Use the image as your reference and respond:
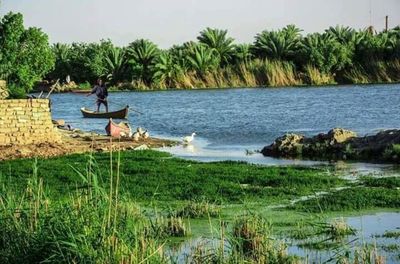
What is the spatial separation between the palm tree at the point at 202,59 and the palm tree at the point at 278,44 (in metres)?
4.87

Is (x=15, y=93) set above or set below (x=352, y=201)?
above

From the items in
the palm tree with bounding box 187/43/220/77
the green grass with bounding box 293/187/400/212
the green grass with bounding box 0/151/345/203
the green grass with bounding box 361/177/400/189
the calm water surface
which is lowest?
the calm water surface

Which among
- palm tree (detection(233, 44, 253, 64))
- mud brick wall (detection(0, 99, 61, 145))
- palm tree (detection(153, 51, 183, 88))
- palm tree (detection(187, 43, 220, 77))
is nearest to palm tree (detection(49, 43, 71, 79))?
palm tree (detection(153, 51, 183, 88))

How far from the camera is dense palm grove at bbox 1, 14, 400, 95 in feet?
259

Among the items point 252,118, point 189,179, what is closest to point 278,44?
point 252,118

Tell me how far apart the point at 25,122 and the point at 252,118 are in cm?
1949

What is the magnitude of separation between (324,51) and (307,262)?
7209 cm

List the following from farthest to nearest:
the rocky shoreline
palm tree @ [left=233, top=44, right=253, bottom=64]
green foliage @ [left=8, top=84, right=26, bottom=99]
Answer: palm tree @ [left=233, top=44, right=253, bottom=64] → green foliage @ [left=8, top=84, right=26, bottom=99] → the rocky shoreline

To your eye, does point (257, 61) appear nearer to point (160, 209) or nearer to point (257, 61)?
point (257, 61)

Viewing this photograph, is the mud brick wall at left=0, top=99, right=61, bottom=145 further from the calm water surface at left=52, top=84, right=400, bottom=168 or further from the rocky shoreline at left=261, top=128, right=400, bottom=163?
the rocky shoreline at left=261, top=128, right=400, bottom=163

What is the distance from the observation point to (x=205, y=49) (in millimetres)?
82375

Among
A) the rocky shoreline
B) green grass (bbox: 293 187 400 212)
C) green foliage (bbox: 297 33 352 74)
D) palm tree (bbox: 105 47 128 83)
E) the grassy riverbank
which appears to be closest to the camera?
the grassy riverbank

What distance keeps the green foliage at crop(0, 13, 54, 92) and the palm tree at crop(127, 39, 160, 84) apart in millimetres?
52743

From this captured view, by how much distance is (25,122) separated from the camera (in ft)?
77.7
